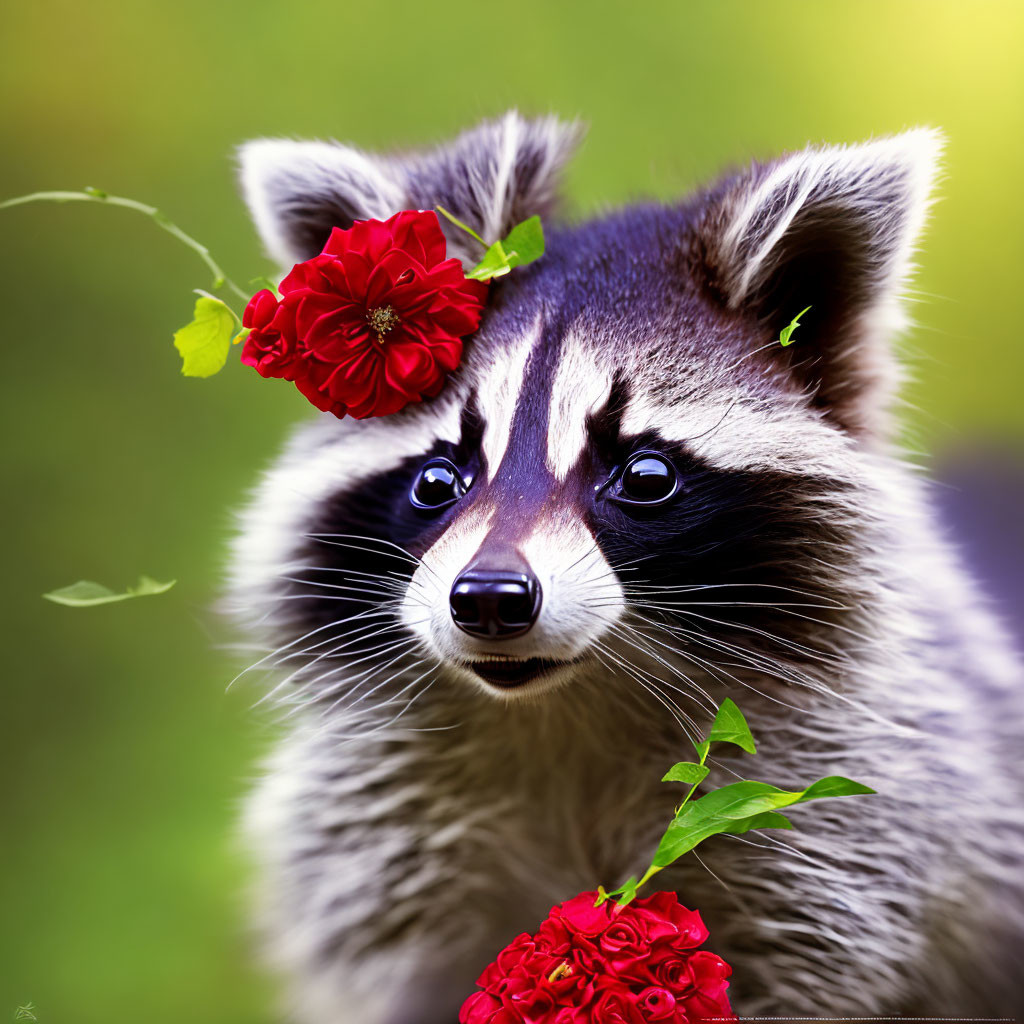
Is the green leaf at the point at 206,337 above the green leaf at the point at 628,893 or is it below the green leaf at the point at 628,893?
above

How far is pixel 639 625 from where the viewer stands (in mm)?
896

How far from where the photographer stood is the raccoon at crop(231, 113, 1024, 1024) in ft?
2.89

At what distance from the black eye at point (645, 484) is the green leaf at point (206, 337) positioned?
16.1 inches

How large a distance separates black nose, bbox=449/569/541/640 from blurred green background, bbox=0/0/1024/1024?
0.55 m

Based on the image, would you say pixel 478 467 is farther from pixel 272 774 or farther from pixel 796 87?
pixel 796 87

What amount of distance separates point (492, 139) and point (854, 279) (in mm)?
404

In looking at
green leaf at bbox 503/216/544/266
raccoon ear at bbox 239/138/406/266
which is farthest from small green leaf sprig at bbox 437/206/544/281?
raccoon ear at bbox 239/138/406/266

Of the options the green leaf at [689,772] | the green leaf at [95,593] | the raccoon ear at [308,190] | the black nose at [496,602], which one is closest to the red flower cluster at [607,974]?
the green leaf at [689,772]

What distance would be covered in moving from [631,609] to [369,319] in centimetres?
35

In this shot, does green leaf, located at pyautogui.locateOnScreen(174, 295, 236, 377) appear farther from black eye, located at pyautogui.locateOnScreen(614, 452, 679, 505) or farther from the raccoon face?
black eye, located at pyautogui.locateOnScreen(614, 452, 679, 505)

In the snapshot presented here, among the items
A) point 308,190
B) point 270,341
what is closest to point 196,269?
point 308,190

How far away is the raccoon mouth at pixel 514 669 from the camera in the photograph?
833mm

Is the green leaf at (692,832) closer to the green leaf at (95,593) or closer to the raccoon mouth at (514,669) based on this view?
the raccoon mouth at (514,669)

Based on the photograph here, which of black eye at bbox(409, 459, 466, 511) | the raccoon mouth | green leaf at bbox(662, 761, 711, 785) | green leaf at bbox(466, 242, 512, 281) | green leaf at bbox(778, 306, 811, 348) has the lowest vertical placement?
green leaf at bbox(662, 761, 711, 785)
